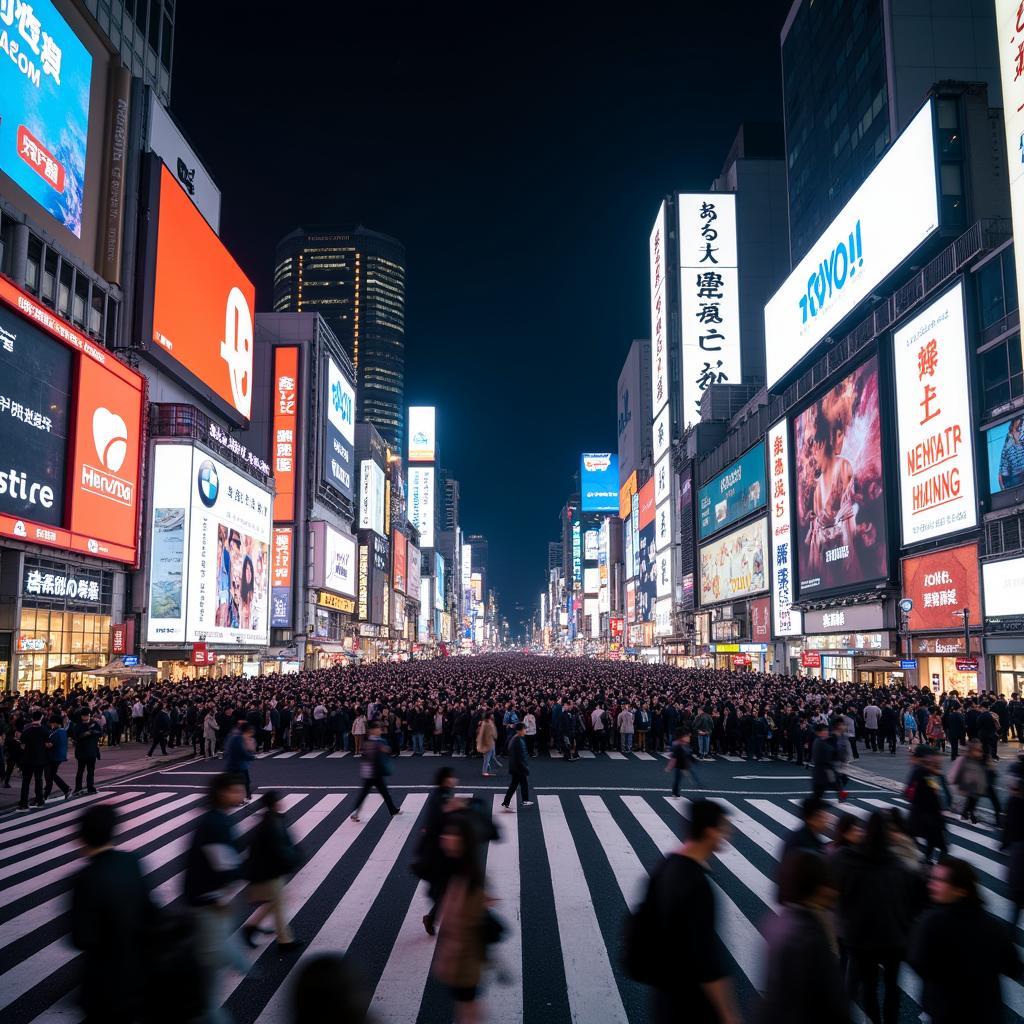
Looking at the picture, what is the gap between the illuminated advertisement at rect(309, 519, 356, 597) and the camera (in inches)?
3012

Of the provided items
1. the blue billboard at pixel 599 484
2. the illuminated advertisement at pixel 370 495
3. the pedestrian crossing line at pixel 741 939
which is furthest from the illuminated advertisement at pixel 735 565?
the blue billboard at pixel 599 484

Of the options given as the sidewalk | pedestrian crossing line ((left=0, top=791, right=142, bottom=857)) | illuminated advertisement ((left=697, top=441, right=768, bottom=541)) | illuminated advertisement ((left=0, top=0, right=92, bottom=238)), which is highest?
illuminated advertisement ((left=0, top=0, right=92, bottom=238))

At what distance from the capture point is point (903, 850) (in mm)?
6469

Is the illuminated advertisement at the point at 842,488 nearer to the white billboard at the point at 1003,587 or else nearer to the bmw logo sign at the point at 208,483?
the white billboard at the point at 1003,587

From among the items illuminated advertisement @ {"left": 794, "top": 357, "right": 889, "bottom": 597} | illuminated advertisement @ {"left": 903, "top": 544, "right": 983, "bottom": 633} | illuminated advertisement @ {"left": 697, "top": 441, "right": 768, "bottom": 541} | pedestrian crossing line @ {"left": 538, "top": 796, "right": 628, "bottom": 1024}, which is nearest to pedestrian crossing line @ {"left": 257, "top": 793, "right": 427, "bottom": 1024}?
pedestrian crossing line @ {"left": 538, "top": 796, "right": 628, "bottom": 1024}

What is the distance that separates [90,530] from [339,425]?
50.9m

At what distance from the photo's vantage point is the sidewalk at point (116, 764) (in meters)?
16.1

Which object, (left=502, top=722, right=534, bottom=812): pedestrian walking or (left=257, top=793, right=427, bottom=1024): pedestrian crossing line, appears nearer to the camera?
(left=257, top=793, right=427, bottom=1024): pedestrian crossing line

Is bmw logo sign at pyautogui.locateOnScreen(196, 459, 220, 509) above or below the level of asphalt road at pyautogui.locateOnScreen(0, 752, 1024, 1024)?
above

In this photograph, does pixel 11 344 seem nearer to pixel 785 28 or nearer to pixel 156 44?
pixel 156 44

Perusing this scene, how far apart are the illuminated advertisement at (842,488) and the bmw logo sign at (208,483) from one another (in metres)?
34.8

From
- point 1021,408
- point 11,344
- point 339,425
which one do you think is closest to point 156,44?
point 11,344

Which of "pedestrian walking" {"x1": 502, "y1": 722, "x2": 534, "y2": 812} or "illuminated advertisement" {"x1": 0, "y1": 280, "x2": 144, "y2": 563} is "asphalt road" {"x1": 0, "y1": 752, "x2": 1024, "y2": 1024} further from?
"illuminated advertisement" {"x1": 0, "y1": 280, "x2": 144, "y2": 563}

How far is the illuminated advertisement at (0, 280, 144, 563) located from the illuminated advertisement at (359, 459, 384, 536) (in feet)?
214
